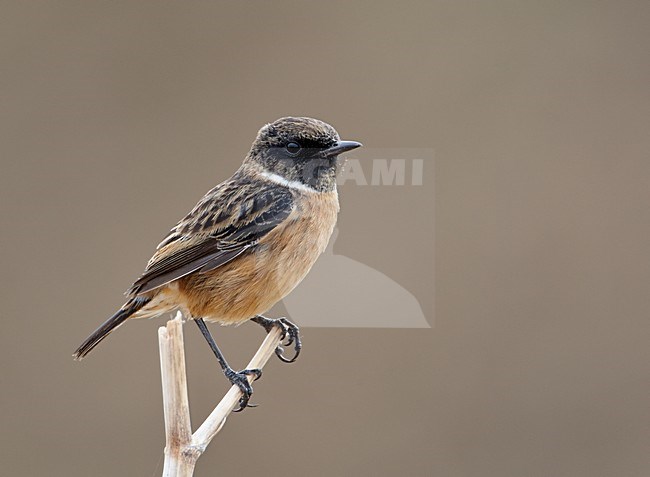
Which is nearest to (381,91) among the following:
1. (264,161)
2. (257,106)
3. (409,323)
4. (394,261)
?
(257,106)

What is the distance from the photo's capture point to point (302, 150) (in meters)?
3.20

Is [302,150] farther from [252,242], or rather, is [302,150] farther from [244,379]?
[244,379]

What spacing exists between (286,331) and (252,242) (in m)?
0.46

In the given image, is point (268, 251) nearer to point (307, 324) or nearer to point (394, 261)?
point (307, 324)

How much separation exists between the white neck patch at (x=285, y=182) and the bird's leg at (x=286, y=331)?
0.54 meters

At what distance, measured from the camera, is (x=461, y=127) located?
6000 mm

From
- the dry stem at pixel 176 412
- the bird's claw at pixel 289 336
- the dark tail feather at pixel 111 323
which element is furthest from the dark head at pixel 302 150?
the dry stem at pixel 176 412

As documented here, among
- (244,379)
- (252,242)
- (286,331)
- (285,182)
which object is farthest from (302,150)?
(244,379)

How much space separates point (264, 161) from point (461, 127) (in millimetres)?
2959

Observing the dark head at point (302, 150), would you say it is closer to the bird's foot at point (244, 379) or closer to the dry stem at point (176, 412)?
the bird's foot at point (244, 379)

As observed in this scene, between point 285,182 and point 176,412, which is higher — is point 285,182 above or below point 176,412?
above

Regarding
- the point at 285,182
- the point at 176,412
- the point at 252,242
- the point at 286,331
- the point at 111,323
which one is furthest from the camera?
the point at 286,331

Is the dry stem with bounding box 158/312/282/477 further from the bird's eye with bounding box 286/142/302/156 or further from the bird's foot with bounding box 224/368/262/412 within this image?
the bird's eye with bounding box 286/142/302/156

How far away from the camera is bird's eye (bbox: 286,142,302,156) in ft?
10.5
